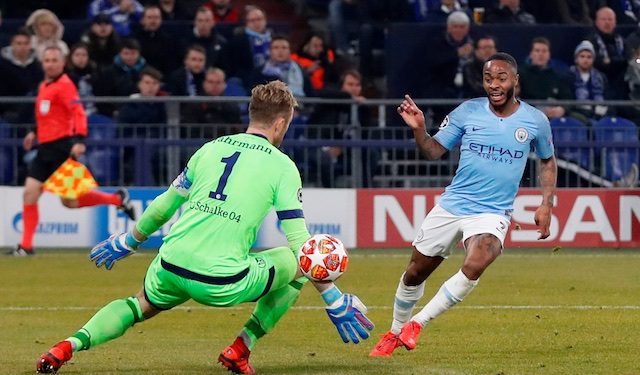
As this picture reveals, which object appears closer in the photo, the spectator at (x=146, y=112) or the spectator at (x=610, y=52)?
the spectator at (x=146, y=112)

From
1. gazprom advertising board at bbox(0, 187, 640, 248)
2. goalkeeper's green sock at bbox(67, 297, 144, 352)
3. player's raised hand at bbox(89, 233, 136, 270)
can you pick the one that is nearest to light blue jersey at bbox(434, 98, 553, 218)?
player's raised hand at bbox(89, 233, 136, 270)

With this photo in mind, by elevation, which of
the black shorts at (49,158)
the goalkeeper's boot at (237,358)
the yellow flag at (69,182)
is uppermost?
the black shorts at (49,158)

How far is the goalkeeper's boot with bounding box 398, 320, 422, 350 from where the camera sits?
30.5 feet

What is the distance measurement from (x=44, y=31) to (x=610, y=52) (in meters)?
7.68

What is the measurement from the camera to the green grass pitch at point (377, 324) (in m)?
9.34

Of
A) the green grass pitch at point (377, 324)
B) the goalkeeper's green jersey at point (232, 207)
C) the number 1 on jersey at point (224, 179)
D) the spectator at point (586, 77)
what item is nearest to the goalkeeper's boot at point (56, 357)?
the green grass pitch at point (377, 324)

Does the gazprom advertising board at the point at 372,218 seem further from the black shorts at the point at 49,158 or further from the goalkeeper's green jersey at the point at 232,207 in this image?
the goalkeeper's green jersey at the point at 232,207

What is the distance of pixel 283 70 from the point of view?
19.8 m

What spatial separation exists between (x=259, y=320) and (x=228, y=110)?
10.3 meters

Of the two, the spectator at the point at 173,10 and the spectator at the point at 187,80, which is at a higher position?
the spectator at the point at 173,10

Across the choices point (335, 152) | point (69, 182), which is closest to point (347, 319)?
point (69, 182)

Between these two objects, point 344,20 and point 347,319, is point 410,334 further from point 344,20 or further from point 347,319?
point 344,20

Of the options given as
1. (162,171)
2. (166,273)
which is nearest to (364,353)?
(166,273)

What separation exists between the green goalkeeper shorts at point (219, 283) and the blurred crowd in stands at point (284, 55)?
34.2ft
